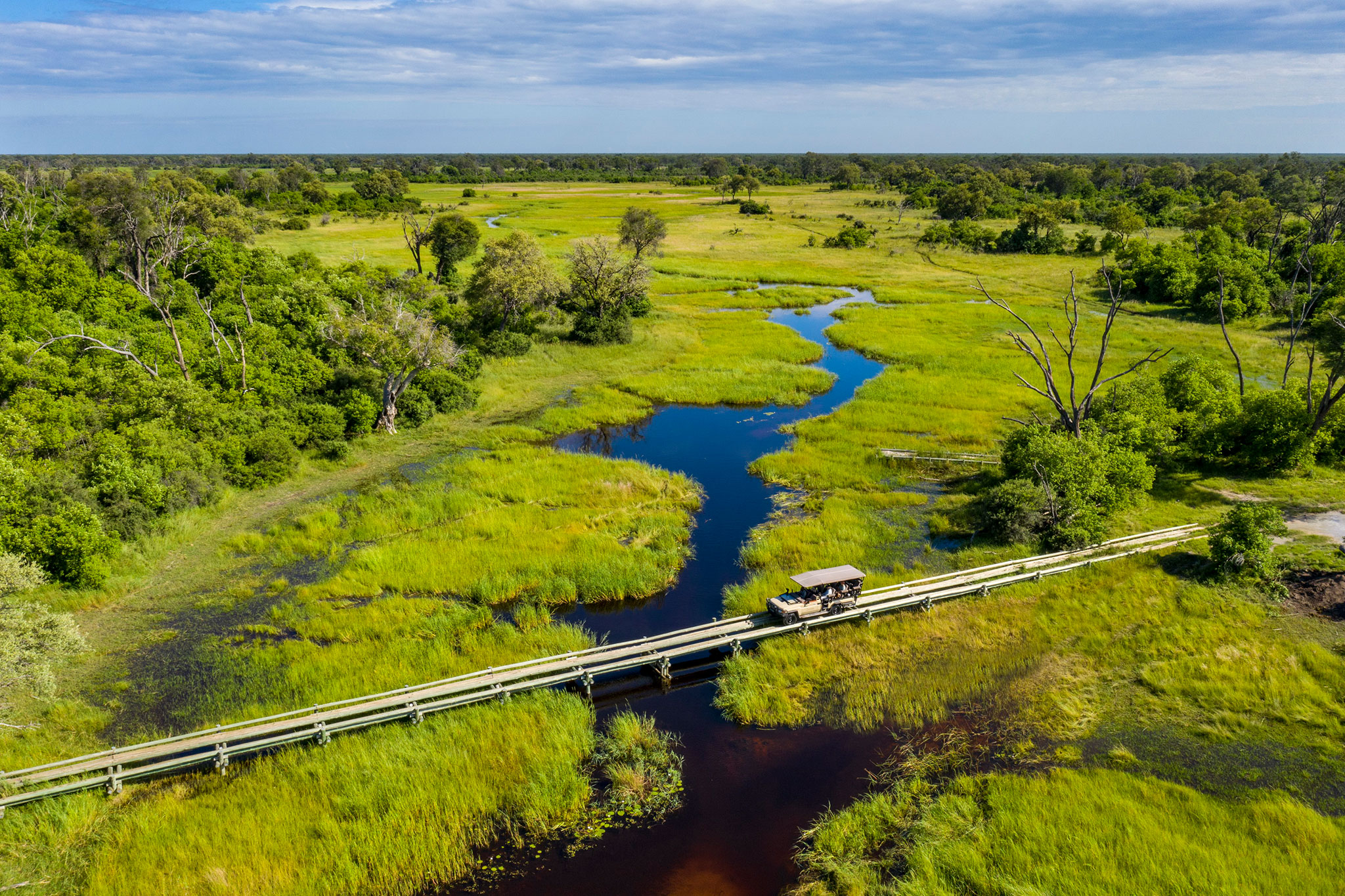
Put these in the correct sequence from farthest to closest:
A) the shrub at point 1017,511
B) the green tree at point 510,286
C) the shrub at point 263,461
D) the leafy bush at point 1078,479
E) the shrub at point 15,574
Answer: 1. the green tree at point 510,286
2. the shrub at point 263,461
3. the shrub at point 1017,511
4. the leafy bush at point 1078,479
5. the shrub at point 15,574

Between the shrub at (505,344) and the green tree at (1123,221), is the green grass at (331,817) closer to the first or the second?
the shrub at (505,344)

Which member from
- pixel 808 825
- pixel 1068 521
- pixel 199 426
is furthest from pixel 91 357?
pixel 1068 521

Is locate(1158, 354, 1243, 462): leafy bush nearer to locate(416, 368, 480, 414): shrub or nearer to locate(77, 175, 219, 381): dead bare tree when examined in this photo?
locate(416, 368, 480, 414): shrub


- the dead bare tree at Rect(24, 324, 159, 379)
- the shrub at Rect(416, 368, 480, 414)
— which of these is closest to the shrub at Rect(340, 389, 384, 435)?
the shrub at Rect(416, 368, 480, 414)

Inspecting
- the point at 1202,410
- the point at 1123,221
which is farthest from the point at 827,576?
the point at 1123,221

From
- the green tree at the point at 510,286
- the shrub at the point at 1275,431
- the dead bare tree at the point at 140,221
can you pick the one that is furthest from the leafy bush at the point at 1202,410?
the dead bare tree at the point at 140,221
